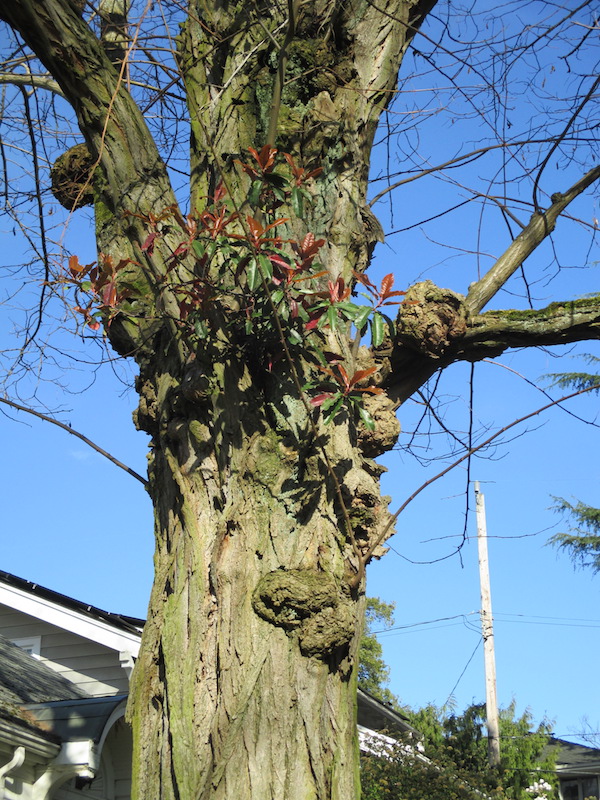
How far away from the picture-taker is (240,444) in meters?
2.92

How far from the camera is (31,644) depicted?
977 cm

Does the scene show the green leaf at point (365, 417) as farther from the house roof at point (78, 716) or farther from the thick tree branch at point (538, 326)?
the house roof at point (78, 716)

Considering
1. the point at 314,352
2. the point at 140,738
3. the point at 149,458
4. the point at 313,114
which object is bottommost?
the point at 140,738

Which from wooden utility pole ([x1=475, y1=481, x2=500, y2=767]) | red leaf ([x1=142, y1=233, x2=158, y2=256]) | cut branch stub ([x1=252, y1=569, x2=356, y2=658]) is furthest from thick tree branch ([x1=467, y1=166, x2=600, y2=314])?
wooden utility pole ([x1=475, y1=481, x2=500, y2=767])

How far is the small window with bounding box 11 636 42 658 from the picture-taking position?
9.74 m

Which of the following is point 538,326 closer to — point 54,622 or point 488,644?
point 54,622

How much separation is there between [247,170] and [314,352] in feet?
2.34

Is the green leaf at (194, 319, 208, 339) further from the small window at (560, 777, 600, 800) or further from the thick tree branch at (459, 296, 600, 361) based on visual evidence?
the small window at (560, 777, 600, 800)

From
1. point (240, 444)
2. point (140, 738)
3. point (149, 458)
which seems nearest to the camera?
point (140, 738)

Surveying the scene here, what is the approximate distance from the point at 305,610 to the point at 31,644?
26.5 ft

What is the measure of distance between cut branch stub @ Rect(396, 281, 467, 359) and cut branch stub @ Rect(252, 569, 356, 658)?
1202 mm

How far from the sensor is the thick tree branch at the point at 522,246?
12.0 feet

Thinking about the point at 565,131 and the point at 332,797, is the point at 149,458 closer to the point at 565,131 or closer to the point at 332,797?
the point at 332,797

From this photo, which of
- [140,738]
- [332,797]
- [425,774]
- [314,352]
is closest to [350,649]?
[332,797]
